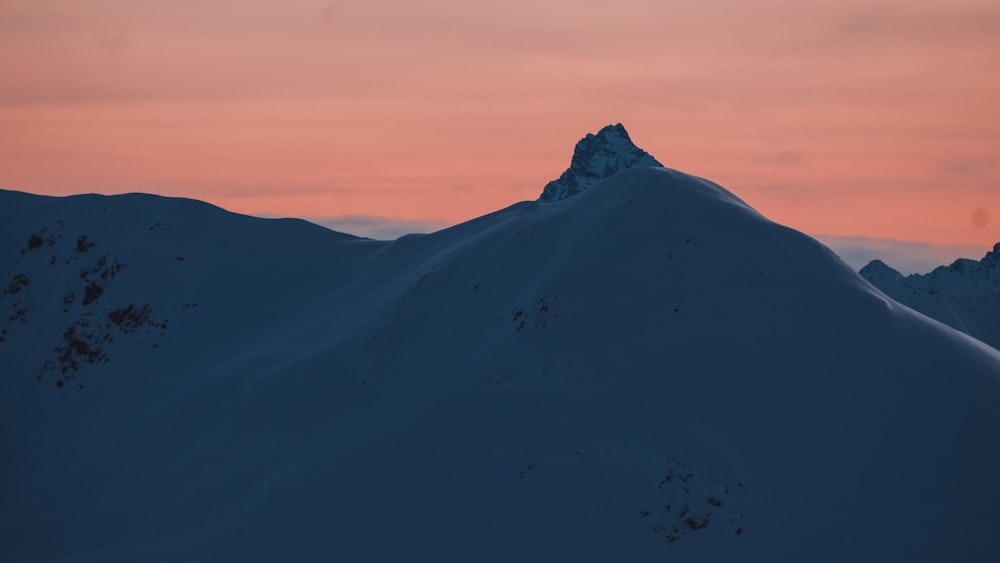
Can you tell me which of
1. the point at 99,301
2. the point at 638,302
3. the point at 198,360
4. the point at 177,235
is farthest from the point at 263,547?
the point at 177,235

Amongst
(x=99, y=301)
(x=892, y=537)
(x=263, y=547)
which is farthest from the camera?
(x=99, y=301)

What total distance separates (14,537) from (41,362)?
19541 mm

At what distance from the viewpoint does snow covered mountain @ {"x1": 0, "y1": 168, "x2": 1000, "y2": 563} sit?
3500 cm

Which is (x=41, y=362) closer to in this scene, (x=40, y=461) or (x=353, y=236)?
(x=40, y=461)

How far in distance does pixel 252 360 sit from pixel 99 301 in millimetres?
15716

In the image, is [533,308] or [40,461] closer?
[533,308]

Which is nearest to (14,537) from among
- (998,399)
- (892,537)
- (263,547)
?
(263,547)

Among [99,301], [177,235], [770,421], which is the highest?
[177,235]

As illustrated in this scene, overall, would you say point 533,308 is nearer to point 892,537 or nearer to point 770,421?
point 770,421

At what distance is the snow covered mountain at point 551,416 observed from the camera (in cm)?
3500

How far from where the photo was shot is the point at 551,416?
39.2 metres

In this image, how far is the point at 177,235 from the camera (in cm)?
7062

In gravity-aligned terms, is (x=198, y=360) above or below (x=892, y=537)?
above

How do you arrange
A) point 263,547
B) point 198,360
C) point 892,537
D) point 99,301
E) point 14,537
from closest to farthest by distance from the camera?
point 892,537 → point 263,547 → point 14,537 → point 198,360 → point 99,301
